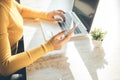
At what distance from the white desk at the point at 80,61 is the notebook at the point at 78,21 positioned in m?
0.06

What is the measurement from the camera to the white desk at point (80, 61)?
1.02m

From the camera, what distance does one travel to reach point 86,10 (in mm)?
1366

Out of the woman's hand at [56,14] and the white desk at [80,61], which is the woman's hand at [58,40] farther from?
the woman's hand at [56,14]

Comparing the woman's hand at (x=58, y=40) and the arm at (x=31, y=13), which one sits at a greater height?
the woman's hand at (x=58, y=40)

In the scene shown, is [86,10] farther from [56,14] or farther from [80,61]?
[80,61]

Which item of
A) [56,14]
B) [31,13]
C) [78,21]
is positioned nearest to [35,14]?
[31,13]

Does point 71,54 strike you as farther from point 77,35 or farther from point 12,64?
point 12,64

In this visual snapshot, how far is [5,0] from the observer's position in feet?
3.50

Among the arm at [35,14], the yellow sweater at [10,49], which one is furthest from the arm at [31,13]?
the yellow sweater at [10,49]

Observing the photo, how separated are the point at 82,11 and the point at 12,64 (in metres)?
0.70

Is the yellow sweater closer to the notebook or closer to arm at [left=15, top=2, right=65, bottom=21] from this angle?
the notebook

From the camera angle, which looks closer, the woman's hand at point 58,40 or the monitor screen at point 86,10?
the woman's hand at point 58,40

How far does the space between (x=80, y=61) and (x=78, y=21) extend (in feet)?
1.33

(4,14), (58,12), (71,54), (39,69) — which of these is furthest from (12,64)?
(58,12)
